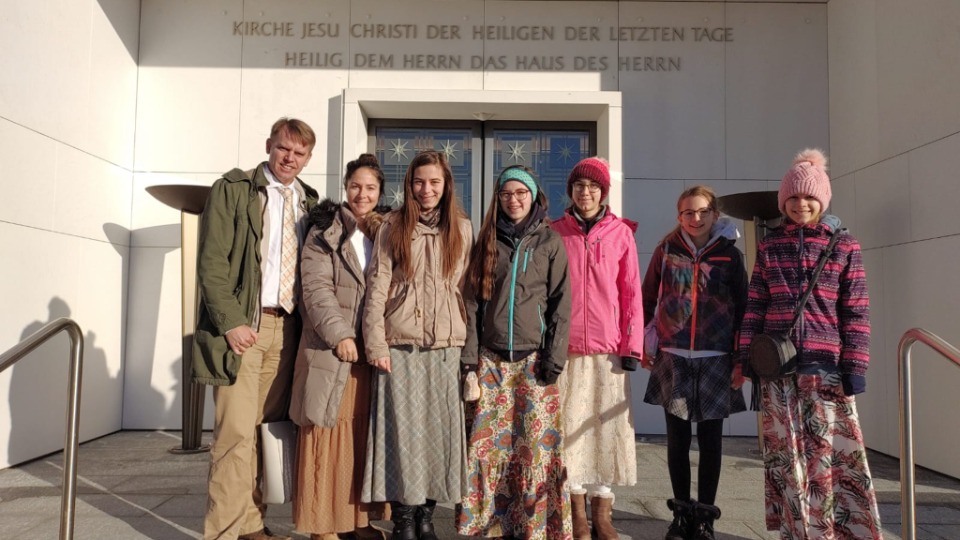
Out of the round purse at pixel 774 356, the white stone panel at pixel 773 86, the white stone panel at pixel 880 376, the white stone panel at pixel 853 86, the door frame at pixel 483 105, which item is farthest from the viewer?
the white stone panel at pixel 773 86

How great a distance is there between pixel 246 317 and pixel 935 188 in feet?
16.1

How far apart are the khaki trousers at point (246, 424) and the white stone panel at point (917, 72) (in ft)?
15.9

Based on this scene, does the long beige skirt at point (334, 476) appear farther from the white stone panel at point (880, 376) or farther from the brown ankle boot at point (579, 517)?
the white stone panel at point (880, 376)

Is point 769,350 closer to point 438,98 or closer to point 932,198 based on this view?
point 932,198

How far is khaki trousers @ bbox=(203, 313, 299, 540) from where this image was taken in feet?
11.1

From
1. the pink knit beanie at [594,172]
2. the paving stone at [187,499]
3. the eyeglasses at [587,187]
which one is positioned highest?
the pink knit beanie at [594,172]

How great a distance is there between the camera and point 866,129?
245 inches

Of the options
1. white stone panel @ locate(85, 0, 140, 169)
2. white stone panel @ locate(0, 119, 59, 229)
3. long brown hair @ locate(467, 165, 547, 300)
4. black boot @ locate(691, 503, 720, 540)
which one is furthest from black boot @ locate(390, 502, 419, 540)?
white stone panel @ locate(85, 0, 140, 169)

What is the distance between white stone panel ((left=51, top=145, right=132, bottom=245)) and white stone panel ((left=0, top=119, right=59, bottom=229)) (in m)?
0.10

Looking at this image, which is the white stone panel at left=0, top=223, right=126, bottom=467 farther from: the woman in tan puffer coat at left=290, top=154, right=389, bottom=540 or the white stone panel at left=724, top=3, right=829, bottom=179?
the white stone panel at left=724, top=3, right=829, bottom=179

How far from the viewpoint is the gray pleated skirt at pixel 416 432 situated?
3.36m

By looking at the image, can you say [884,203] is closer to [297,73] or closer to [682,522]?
[682,522]

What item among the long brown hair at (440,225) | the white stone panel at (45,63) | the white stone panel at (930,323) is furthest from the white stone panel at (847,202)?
the white stone panel at (45,63)

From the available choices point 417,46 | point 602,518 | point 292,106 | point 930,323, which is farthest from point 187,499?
point 930,323
